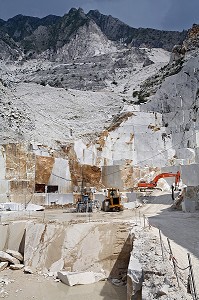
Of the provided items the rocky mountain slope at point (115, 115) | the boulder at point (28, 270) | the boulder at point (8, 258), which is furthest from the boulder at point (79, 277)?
the rocky mountain slope at point (115, 115)

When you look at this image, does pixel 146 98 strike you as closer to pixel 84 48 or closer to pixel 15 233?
pixel 15 233

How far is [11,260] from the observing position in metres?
12.5

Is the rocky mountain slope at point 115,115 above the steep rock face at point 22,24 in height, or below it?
below

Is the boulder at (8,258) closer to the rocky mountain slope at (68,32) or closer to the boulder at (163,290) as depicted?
the boulder at (163,290)

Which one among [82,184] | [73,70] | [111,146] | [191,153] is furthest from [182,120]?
[73,70]

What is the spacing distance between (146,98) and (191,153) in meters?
19.8

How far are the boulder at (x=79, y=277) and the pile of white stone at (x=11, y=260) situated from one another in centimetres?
249

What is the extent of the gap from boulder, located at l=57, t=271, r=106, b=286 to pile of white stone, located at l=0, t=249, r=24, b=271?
97.9 inches

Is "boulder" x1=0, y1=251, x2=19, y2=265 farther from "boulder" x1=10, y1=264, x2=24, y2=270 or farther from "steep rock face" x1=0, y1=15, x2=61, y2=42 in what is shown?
"steep rock face" x1=0, y1=15, x2=61, y2=42

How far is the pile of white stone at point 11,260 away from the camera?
12.2 m

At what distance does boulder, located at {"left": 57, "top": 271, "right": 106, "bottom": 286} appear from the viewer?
10.1 metres

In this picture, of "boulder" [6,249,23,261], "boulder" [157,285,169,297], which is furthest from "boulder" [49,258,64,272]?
"boulder" [157,285,169,297]

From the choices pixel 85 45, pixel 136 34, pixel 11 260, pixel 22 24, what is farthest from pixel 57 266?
pixel 22 24

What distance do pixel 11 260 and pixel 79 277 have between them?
3703mm
